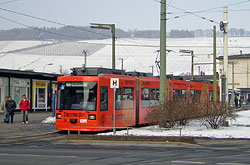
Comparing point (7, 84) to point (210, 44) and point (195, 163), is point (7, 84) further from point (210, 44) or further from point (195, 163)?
point (210, 44)

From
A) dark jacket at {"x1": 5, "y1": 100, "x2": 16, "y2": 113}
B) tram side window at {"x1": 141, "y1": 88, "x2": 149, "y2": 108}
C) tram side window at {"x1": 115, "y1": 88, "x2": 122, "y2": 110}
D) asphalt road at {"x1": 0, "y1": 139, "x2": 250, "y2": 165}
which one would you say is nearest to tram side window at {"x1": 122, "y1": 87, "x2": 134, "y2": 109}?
tram side window at {"x1": 115, "y1": 88, "x2": 122, "y2": 110}

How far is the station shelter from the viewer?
4212 cm

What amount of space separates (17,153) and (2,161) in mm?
2179

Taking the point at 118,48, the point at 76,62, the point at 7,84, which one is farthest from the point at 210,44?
the point at 7,84

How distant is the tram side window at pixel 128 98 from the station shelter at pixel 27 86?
16.9 meters

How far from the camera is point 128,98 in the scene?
24500mm

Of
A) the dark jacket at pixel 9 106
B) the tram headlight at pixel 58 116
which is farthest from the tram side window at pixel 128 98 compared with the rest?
the dark jacket at pixel 9 106

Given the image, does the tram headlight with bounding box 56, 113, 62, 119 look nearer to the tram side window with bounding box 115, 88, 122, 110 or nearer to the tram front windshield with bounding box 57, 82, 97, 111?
the tram front windshield with bounding box 57, 82, 97, 111

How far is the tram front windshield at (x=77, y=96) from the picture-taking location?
2148 centimetres

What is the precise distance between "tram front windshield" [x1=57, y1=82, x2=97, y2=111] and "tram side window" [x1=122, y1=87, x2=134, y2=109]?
9.37 ft

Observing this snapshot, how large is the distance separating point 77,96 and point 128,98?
3.68 meters

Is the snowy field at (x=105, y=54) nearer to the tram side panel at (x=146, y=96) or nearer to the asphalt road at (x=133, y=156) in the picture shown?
the tram side panel at (x=146, y=96)

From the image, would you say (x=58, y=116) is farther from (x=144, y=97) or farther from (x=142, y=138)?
(x=144, y=97)

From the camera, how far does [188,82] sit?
3472 centimetres
